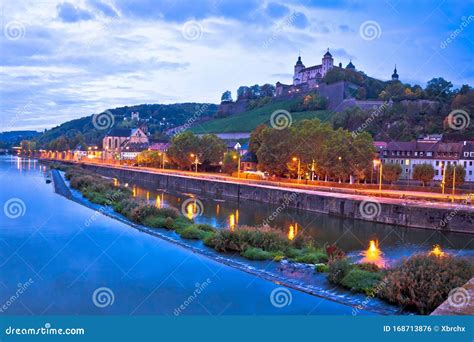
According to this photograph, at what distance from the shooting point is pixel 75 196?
1729 inches

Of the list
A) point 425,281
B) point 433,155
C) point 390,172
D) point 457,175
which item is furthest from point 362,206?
point 433,155

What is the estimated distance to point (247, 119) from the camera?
133750 mm

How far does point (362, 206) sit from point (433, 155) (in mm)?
32005

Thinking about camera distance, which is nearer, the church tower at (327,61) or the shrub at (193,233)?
the shrub at (193,233)

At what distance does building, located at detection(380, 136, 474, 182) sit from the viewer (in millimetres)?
60438

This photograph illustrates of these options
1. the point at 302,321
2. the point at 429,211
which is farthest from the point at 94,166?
the point at 302,321

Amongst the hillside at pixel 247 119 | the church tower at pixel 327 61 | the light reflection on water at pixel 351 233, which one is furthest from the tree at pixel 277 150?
the church tower at pixel 327 61

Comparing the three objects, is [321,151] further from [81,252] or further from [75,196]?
[81,252]

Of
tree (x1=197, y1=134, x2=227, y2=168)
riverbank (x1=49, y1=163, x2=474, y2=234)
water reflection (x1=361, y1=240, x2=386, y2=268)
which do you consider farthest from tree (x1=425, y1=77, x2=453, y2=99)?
water reflection (x1=361, y1=240, x2=386, y2=268)

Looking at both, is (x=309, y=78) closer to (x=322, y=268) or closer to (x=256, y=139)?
A: (x=256, y=139)

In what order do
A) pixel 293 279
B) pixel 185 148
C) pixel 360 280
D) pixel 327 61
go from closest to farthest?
pixel 360 280 < pixel 293 279 < pixel 185 148 < pixel 327 61

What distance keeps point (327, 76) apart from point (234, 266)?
114m

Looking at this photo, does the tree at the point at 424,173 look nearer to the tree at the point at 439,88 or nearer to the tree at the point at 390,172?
Result: the tree at the point at 390,172

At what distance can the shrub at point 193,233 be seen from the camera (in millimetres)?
23719
